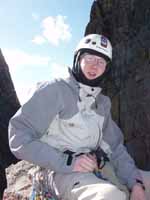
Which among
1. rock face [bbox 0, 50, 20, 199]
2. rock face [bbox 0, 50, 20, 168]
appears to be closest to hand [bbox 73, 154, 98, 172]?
rock face [bbox 0, 50, 20, 199]

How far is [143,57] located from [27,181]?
1374 centimetres

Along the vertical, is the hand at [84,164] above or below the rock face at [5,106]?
above

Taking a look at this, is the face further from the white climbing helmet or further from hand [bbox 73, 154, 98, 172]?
hand [bbox 73, 154, 98, 172]

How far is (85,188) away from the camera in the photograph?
13.8 feet

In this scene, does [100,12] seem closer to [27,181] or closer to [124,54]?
[124,54]

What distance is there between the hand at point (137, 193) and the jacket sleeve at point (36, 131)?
1022 mm

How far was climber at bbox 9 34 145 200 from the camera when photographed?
4546 millimetres

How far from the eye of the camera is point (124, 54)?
22.3 metres

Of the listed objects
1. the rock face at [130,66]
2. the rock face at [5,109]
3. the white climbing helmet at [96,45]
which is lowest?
the rock face at [5,109]

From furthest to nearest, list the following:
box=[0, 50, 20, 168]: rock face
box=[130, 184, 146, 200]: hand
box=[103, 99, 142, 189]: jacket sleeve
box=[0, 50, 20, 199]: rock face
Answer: box=[0, 50, 20, 168]: rock face, box=[0, 50, 20, 199]: rock face, box=[103, 99, 142, 189]: jacket sleeve, box=[130, 184, 146, 200]: hand

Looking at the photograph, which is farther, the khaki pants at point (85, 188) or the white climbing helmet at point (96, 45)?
the white climbing helmet at point (96, 45)

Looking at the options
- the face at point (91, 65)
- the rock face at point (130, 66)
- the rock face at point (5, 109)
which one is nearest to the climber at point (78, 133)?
the face at point (91, 65)

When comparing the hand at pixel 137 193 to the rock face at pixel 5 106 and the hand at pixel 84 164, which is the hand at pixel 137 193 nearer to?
the hand at pixel 84 164

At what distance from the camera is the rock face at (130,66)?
54.8 ft
